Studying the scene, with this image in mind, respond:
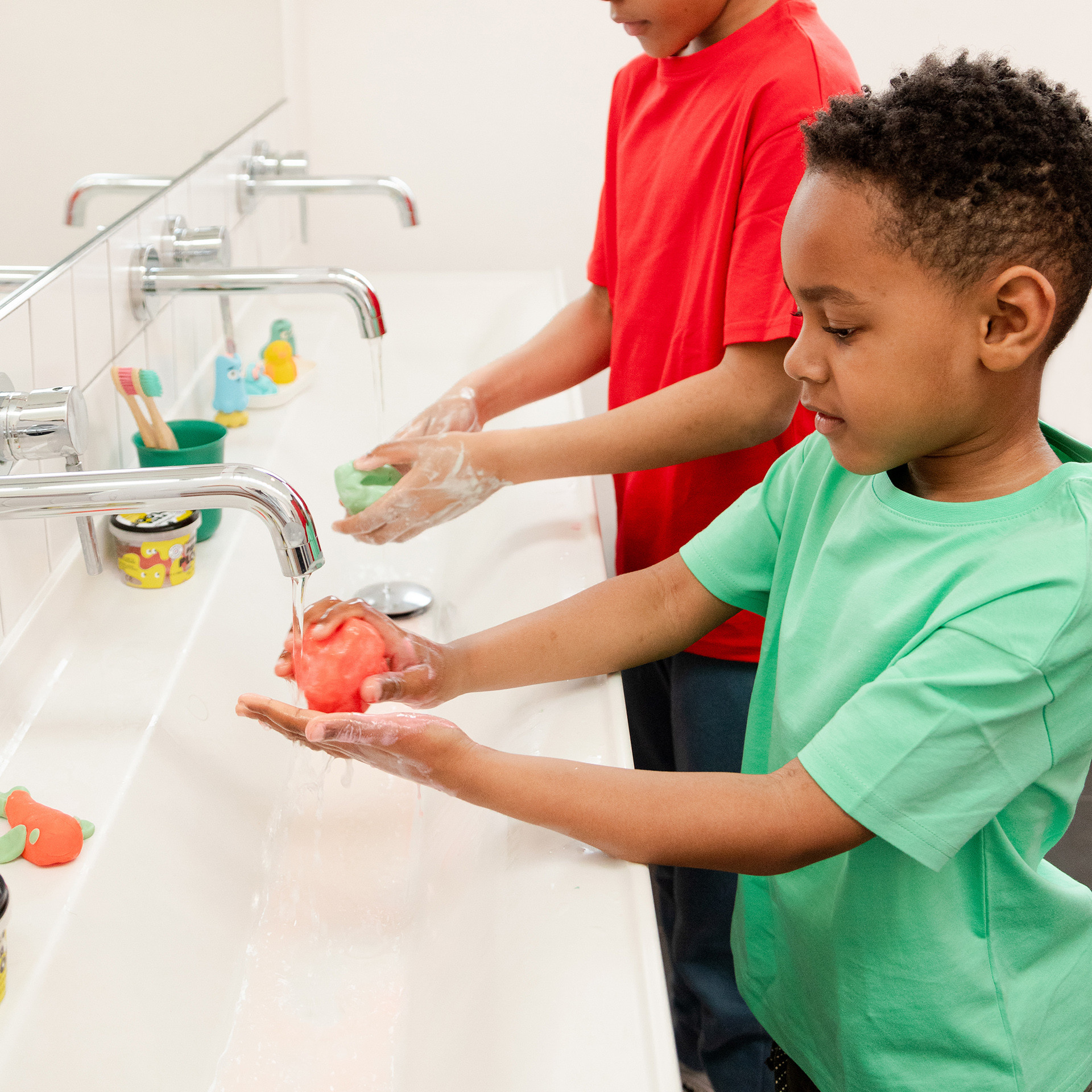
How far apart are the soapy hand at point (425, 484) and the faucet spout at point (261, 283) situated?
19 centimetres

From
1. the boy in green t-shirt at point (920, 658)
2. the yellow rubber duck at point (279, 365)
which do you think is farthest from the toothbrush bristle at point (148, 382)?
the yellow rubber duck at point (279, 365)

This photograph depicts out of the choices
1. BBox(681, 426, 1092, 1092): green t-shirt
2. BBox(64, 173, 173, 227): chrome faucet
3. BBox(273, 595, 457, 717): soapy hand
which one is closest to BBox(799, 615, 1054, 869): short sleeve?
BBox(681, 426, 1092, 1092): green t-shirt

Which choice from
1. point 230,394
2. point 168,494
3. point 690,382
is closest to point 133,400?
point 230,394

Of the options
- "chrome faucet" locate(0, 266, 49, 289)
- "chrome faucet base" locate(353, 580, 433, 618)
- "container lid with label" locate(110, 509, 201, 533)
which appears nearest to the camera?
"chrome faucet" locate(0, 266, 49, 289)

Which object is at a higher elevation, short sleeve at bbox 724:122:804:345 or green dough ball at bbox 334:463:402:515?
short sleeve at bbox 724:122:804:345

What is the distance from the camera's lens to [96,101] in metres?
1.14

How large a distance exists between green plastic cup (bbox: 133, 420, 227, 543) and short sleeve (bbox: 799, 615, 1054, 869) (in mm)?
673

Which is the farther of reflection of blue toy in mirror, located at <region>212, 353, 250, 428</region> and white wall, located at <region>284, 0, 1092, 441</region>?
white wall, located at <region>284, 0, 1092, 441</region>

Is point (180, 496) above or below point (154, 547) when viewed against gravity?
above

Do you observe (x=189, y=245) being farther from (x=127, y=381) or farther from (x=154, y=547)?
(x=154, y=547)

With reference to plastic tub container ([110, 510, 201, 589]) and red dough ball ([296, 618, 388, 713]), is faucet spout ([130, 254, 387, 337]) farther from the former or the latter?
red dough ball ([296, 618, 388, 713])

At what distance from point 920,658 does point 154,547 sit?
74 centimetres

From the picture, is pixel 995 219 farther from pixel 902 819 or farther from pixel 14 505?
pixel 14 505

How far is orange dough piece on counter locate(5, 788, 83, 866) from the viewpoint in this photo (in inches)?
28.7
